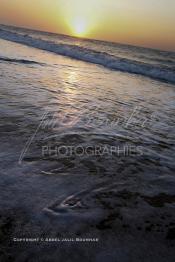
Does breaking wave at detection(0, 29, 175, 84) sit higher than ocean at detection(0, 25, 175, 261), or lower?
higher

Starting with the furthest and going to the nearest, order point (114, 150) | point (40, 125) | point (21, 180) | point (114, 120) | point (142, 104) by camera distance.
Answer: point (142, 104)
point (114, 120)
point (40, 125)
point (114, 150)
point (21, 180)

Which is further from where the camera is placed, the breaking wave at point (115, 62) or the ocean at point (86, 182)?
the breaking wave at point (115, 62)

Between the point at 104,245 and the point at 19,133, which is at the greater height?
the point at 19,133

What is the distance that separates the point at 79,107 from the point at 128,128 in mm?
1802

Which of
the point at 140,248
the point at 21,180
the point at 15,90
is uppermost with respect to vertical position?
the point at 15,90

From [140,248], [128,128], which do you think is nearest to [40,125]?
[128,128]

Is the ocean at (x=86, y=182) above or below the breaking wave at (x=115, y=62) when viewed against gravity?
below

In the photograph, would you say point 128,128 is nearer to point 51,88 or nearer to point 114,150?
point 114,150

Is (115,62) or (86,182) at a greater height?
(115,62)

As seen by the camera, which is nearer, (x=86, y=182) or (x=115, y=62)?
(x=86, y=182)

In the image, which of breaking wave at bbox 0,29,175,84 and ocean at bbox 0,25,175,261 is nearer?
ocean at bbox 0,25,175,261

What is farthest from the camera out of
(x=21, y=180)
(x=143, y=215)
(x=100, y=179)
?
(x=100, y=179)

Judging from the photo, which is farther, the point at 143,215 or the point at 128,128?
the point at 128,128

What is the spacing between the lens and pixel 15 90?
750cm
